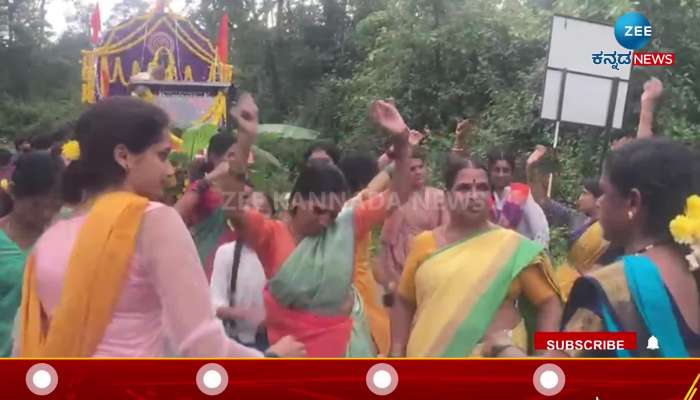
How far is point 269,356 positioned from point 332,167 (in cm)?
51

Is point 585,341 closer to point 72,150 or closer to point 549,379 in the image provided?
point 549,379

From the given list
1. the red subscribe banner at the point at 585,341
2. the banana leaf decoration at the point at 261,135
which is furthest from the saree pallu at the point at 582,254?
the banana leaf decoration at the point at 261,135

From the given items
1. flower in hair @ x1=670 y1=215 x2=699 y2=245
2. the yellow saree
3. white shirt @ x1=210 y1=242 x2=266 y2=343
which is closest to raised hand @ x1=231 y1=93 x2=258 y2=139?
white shirt @ x1=210 y1=242 x2=266 y2=343

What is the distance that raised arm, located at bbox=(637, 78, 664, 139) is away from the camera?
7.63ft

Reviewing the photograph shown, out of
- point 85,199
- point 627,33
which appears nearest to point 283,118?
point 85,199

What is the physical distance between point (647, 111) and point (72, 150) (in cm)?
142

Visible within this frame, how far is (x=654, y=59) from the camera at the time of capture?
237 centimetres

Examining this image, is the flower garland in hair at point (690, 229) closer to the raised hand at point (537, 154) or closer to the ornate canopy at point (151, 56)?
the raised hand at point (537, 154)

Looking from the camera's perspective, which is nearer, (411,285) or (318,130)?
(318,130)

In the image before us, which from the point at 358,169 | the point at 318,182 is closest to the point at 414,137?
the point at 358,169

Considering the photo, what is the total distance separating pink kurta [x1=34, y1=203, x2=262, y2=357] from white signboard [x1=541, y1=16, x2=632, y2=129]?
102 cm

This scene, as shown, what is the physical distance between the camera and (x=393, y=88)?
243 centimetres

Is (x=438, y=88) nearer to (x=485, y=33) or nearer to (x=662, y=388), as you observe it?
(x=485, y=33)

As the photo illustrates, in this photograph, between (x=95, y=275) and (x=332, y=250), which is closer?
(x=95, y=275)
